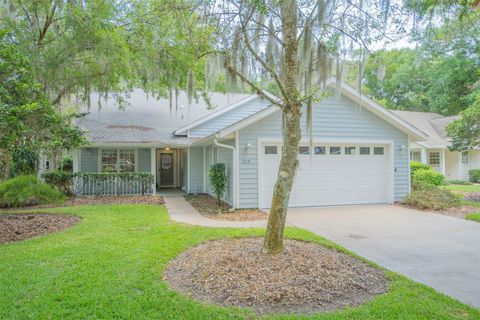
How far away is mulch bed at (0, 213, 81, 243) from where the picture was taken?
6598mm

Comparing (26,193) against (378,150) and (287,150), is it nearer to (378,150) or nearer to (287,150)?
(287,150)

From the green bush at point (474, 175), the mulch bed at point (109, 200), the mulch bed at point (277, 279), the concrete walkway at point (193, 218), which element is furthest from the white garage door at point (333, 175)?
the green bush at point (474, 175)

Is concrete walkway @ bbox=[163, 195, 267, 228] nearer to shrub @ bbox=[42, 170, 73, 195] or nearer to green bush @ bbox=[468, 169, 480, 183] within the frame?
shrub @ bbox=[42, 170, 73, 195]

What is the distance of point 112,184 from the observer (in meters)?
12.8

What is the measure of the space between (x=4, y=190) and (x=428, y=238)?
12393 millimetres

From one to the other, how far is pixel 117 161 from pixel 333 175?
31.3ft

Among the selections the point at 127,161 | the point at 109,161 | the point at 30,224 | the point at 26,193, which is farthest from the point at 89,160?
the point at 30,224

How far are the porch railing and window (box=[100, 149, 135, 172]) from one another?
5.03 feet

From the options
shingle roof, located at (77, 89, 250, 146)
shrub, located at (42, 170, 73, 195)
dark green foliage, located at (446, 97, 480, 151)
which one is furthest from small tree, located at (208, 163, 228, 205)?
dark green foliage, located at (446, 97, 480, 151)

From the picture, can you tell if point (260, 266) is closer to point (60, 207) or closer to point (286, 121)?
point (286, 121)

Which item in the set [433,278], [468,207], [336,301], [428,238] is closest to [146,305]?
[336,301]

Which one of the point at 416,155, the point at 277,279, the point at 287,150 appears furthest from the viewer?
the point at 416,155

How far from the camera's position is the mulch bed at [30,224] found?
660 cm

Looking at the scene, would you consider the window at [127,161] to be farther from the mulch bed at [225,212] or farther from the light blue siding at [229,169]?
the light blue siding at [229,169]
